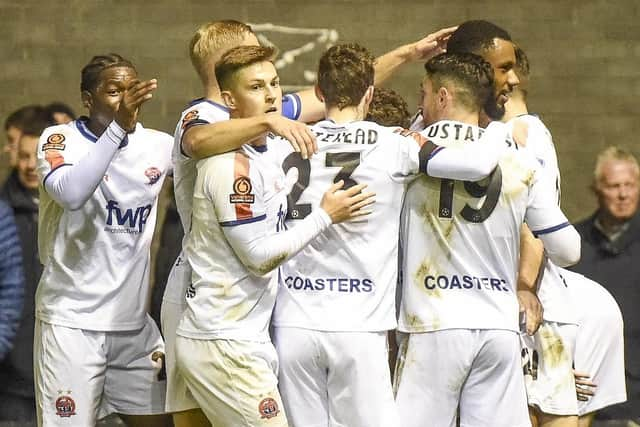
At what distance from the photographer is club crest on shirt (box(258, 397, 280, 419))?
16.2 ft

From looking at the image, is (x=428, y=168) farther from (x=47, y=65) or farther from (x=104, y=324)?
(x=47, y=65)

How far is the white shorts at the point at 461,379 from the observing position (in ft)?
17.1

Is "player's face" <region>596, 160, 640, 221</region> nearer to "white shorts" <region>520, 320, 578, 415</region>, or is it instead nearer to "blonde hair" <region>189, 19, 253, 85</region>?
"white shorts" <region>520, 320, 578, 415</region>

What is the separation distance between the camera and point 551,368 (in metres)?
5.62

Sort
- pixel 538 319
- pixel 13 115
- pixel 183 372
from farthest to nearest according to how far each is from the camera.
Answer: pixel 13 115 < pixel 538 319 < pixel 183 372

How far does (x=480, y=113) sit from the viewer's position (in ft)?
18.3

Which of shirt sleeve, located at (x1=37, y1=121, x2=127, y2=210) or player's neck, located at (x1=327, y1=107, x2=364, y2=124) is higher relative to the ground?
player's neck, located at (x1=327, y1=107, x2=364, y2=124)

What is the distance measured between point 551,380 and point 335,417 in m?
0.92

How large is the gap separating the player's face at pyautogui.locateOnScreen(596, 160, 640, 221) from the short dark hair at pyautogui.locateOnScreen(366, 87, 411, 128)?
2202 millimetres

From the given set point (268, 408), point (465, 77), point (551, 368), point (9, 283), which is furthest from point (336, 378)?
point (9, 283)

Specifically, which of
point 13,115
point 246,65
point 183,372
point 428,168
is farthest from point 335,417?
point 13,115

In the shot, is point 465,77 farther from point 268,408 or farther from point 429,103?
point 268,408

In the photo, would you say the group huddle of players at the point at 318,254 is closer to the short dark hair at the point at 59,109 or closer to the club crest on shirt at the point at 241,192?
the club crest on shirt at the point at 241,192

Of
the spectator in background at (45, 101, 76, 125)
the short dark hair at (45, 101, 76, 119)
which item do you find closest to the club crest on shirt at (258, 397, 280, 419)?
the spectator in background at (45, 101, 76, 125)
